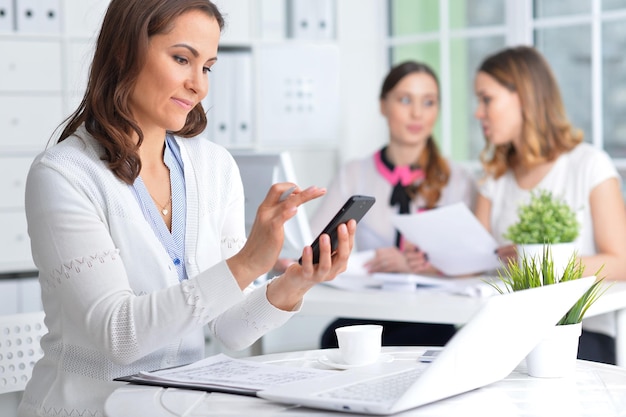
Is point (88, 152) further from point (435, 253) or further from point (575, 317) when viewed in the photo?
point (435, 253)

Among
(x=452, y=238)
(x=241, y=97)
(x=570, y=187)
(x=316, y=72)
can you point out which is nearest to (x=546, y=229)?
(x=452, y=238)

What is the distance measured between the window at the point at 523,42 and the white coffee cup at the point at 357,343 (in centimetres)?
243

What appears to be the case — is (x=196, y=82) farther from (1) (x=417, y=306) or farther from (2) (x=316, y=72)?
(2) (x=316, y=72)

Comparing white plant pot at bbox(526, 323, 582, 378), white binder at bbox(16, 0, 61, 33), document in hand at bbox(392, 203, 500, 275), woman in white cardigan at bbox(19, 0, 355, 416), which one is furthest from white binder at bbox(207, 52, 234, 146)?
white plant pot at bbox(526, 323, 582, 378)

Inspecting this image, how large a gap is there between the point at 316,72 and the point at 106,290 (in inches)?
115

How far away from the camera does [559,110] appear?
3.12 m

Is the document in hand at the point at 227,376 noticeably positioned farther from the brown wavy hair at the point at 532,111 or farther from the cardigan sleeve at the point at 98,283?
the brown wavy hair at the point at 532,111

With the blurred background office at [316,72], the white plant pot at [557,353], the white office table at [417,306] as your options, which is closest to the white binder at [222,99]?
the blurred background office at [316,72]

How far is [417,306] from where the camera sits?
232 cm

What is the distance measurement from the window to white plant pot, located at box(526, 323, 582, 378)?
7.88 ft

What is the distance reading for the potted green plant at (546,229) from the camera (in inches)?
95.8

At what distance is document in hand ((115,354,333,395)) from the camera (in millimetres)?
1468

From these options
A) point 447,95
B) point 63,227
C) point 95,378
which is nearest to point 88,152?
point 63,227

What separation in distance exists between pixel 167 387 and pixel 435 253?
1.41 metres
